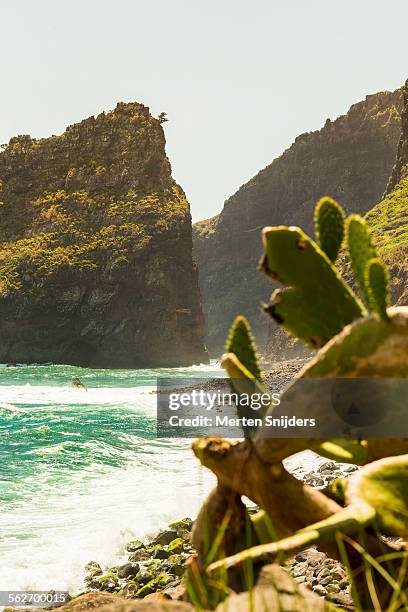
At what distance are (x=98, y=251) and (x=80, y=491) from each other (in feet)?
271

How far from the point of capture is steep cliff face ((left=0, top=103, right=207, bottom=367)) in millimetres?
87562

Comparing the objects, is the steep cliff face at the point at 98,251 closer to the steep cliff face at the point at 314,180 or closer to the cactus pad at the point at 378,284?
the steep cliff face at the point at 314,180

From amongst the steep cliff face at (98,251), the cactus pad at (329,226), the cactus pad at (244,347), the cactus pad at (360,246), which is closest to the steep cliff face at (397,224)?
the steep cliff face at (98,251)

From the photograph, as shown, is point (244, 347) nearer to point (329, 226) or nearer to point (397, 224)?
point (329, 226)

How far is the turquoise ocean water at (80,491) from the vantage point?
8.32 meters

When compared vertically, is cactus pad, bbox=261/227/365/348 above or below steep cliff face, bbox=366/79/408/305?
below

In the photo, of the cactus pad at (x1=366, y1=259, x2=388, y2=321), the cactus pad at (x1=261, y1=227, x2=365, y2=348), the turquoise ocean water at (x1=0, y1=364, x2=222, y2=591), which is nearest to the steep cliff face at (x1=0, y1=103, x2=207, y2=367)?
the turquoise ocean water at (x1=0, y1=364, x2=222, y2=591)

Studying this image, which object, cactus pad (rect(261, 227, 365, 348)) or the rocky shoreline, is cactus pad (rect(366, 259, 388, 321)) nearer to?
cactus pad (rect(261, 227, 365, 348))

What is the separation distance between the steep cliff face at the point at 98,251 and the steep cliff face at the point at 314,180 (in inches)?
2919

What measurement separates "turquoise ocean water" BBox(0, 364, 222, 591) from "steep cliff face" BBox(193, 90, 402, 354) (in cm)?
14655

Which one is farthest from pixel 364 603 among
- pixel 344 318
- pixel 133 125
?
pixel 133 125

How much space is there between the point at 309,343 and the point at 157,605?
1.62 meters

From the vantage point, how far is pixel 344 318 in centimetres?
317

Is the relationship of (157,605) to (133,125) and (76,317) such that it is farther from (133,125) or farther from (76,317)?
(133,125)
